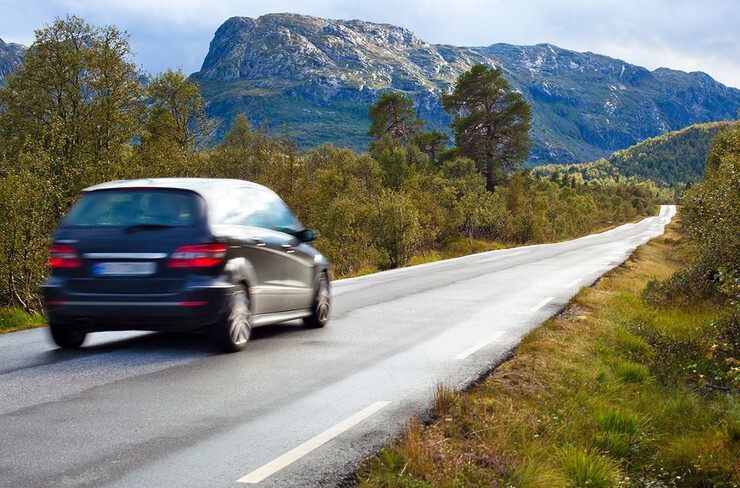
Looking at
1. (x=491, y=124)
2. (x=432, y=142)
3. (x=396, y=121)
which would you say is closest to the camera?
(x=491, y=124)

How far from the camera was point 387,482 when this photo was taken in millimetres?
3617

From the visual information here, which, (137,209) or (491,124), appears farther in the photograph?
(491,124)

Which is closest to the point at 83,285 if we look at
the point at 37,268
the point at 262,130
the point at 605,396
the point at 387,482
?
the point at 387,482

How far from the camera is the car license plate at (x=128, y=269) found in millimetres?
6680

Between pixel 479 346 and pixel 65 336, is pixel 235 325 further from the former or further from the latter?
pixel 479 346

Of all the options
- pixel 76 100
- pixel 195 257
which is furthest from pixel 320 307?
pixel 76 100

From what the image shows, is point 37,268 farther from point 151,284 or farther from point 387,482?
point 387,482

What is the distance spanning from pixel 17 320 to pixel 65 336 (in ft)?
11.9

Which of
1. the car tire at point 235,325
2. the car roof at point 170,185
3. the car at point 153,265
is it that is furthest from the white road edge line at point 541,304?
the car roof at point 170,185

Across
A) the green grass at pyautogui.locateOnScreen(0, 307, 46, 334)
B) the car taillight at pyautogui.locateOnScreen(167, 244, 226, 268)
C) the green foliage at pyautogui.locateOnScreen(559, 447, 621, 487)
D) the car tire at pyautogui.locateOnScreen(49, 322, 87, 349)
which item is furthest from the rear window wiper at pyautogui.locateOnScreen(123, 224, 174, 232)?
the green foliage at pyautogui.locateOnScreen(559, 447, 621, 487)

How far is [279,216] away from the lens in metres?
8.59

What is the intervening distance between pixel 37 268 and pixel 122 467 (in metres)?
11.7

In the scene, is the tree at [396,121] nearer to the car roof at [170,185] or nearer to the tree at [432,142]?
the tree at [432,142]

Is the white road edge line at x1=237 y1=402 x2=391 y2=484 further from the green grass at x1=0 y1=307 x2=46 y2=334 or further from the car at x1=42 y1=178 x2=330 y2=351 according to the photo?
the green grass at x1=0 y1=307 x2=46 y2=334
